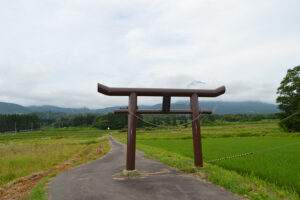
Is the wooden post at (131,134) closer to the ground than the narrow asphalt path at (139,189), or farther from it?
farther from it

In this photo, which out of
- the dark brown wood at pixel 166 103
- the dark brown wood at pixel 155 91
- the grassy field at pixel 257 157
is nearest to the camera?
the grassy field at pixel 257 157

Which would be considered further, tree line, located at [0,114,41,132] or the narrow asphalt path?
tree line, located at [0,114,41,132]

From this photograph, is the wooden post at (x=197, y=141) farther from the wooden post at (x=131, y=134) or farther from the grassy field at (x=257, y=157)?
the wooden post at (x=131, y=134)

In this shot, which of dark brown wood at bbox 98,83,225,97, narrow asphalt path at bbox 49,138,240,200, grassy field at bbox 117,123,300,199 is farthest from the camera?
dark brown wood at bbox 98,83,225,97

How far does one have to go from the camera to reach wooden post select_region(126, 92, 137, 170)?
676cm

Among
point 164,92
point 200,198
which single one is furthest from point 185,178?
point 164,92

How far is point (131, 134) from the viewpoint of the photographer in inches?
270

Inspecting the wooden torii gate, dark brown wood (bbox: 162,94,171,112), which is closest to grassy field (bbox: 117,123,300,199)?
the wooden torii gate

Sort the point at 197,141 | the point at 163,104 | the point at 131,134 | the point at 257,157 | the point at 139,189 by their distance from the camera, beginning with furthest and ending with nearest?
the point at 257,157, the point at 163,104, the point at 197,141, the point at 131,134, the point at 139,189

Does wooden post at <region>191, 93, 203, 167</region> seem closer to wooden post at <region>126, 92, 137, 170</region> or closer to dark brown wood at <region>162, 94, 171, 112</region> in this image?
dark brown wood at <region>162, 94, 171, 112</region>

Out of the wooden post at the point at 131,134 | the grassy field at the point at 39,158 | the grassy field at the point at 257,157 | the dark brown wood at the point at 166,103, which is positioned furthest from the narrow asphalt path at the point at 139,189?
the grassy field at the point at 39,158

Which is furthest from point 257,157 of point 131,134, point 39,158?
point 39,158

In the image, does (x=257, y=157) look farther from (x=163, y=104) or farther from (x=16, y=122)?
(x=16, y=122)

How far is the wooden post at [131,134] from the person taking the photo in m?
6.76
